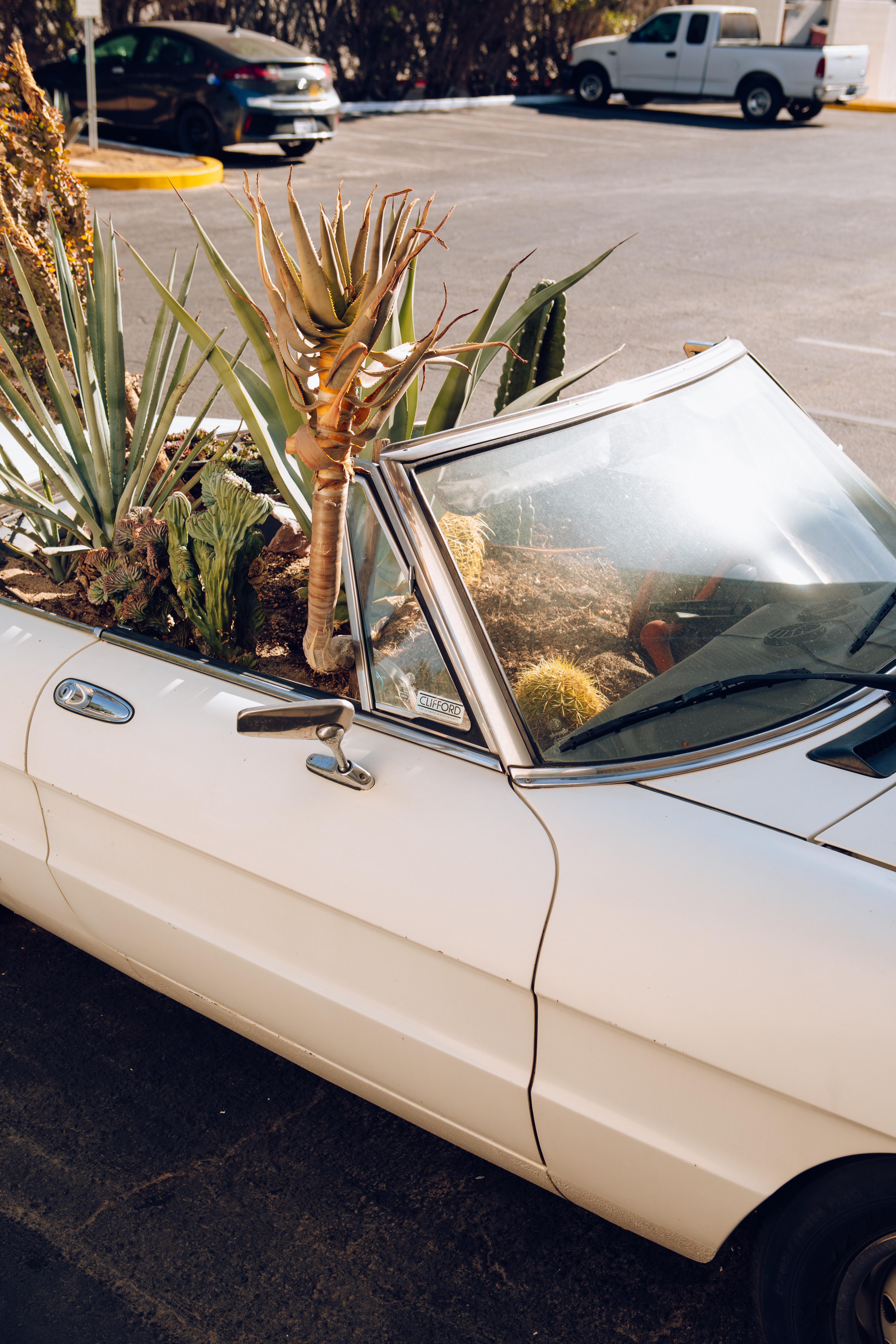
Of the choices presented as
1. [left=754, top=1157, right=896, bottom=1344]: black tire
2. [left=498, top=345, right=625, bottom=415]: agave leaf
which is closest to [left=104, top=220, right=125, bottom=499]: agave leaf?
[left=498, top=345, right=625, bottom=415]: agave leaf

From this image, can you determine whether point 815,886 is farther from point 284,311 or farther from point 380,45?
point 380,45

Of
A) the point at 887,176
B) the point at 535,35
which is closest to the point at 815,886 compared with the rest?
the point at 887,176

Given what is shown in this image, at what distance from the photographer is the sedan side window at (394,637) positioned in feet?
6.94

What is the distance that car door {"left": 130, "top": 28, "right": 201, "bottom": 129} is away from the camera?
1562 cm

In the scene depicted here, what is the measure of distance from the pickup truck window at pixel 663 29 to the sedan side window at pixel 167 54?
11.8 metres

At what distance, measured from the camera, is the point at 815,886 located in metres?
1.76

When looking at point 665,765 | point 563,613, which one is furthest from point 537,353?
point 665,765

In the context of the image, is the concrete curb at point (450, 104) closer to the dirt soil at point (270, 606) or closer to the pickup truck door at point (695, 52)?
the pickup truck door at point (695, 52)

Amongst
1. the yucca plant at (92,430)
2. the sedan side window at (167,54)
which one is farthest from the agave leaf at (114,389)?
the sedan side window at (167,54)

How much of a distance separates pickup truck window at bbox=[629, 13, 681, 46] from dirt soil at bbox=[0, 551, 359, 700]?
2430 centimetres

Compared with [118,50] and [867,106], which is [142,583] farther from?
[867,106]

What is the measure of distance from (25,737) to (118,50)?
16.8m

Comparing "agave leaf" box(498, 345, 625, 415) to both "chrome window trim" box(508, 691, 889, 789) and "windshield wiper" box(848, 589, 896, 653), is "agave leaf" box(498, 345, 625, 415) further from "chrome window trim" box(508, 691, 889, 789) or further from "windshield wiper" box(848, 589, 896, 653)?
"chrome window trim" box(508, 691, 889, 789)

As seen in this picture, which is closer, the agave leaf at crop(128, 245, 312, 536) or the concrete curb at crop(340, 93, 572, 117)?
the agave leaf at crop(128, 245, 312, 536)
